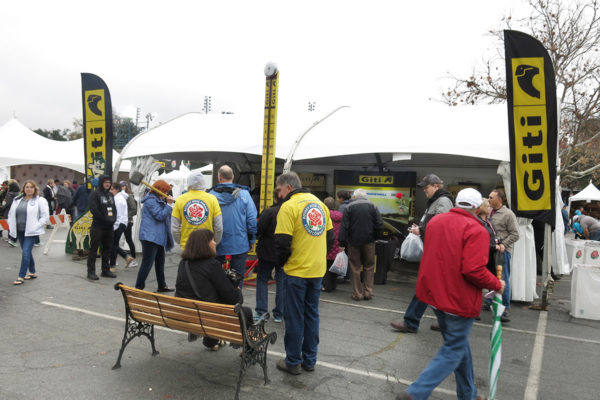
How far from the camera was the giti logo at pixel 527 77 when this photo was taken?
6.01m

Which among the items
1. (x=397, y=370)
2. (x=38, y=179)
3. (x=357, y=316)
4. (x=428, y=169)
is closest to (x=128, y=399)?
(x=397, y=370)

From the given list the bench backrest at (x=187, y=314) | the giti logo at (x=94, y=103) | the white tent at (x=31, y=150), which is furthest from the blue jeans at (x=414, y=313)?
the white tent at (x=31, y=150)

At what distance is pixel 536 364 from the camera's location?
13.7ft

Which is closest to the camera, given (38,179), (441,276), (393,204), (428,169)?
(441,276)

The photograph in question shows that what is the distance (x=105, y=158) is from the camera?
9.45m

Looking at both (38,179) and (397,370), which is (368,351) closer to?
(397,370)

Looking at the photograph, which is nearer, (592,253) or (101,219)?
(101,219)

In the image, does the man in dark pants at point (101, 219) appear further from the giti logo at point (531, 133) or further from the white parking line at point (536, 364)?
the giti logo at point (531, 133)

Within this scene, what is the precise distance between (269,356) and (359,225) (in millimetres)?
2704

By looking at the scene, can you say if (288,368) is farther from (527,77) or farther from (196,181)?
(527,77)

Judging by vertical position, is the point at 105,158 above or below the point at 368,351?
above

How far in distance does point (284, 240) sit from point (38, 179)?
2699cm

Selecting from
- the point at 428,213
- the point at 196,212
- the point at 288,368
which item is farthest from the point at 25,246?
the point at 428,213

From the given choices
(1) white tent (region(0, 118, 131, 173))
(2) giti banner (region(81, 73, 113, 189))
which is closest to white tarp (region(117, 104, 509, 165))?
(2) giti banner (region(81, 73, 113, 189))
